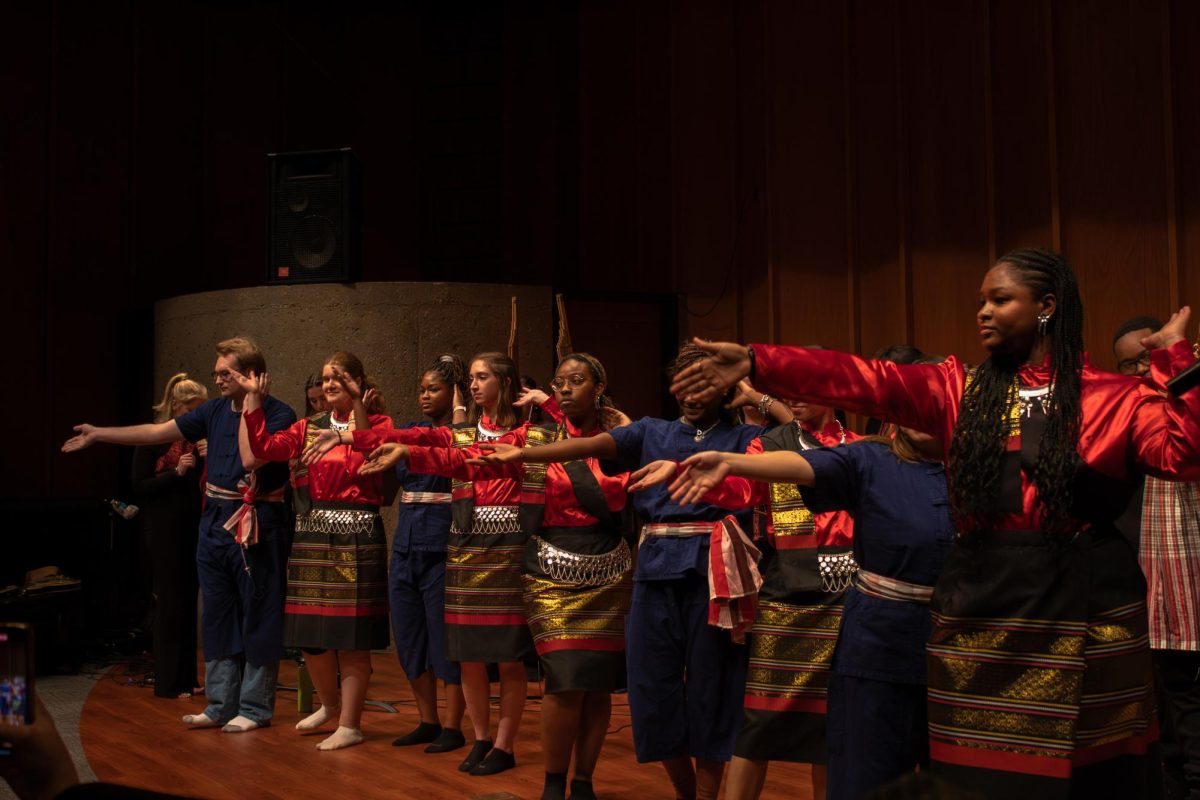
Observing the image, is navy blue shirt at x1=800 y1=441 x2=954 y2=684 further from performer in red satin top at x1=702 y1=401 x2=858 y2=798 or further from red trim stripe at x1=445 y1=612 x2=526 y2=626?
red trim stripe at x1=445 y1=612 x2=526 y2=626

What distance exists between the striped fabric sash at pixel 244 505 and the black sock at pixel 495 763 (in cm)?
143

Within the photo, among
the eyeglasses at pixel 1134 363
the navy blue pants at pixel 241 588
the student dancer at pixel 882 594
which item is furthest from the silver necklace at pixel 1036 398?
the navy blue pants at pixel 241 588

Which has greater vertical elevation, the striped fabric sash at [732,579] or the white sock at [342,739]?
the striped fabric sash at [732,579]

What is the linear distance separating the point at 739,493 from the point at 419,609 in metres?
2.04

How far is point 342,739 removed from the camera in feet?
15.7

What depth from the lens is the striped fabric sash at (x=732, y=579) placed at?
3256 mm

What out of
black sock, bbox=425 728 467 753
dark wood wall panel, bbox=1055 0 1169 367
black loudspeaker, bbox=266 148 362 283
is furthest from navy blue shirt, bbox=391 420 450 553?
dark wood wall panel, bbox=1055 0 1169 367

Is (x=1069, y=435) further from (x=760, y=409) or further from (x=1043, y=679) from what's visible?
(x=760, y=409)

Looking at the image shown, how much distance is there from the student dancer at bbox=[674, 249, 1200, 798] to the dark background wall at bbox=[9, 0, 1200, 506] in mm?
3904

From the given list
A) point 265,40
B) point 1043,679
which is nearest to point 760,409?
point 1043,679

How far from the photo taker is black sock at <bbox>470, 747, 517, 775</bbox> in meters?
4.35

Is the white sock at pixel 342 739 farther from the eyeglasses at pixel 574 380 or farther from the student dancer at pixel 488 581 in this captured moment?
the eyeglasses at pixel 574 380

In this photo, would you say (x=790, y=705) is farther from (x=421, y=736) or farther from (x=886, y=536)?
(x=421, y=736)

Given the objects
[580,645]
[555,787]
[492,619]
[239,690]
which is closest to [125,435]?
[239,690]
